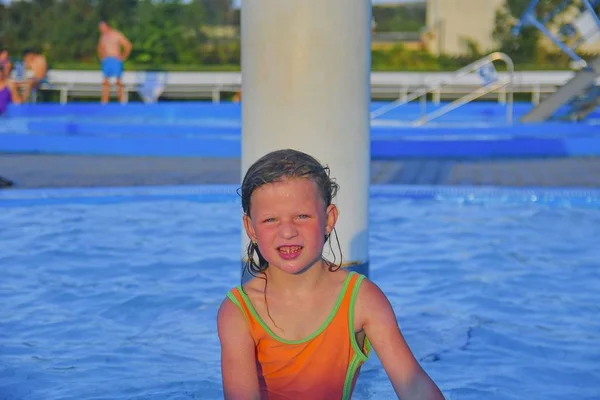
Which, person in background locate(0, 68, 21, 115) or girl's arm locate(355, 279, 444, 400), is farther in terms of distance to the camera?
person in background locate(0, 68, 21, 115)

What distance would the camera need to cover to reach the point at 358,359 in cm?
282

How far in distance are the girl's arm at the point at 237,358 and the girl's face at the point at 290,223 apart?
0.63 ft

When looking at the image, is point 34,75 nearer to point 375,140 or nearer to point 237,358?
point 375,140

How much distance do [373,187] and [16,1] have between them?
24.7 metres

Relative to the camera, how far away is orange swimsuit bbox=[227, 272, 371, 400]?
279cm

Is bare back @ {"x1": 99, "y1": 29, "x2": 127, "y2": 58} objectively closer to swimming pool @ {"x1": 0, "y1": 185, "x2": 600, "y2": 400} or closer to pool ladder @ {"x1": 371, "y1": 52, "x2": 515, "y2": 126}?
pool ladder @ {"x1": 371, "y1": 52, "x2": 515, "y2": 126}

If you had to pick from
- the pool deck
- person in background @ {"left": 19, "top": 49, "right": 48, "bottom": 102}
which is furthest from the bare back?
the pool deck

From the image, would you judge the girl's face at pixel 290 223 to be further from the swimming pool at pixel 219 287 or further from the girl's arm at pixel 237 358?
the swimming pool at pixel 219 287

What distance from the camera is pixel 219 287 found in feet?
19.3

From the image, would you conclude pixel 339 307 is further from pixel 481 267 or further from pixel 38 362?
pixel 481 267

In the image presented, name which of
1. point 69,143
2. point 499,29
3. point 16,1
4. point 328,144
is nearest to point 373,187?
point 328,144

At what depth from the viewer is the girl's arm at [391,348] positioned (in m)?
2.67

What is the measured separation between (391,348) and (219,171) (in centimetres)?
813

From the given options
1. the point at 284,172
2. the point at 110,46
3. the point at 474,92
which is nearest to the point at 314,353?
the point at 284,172
